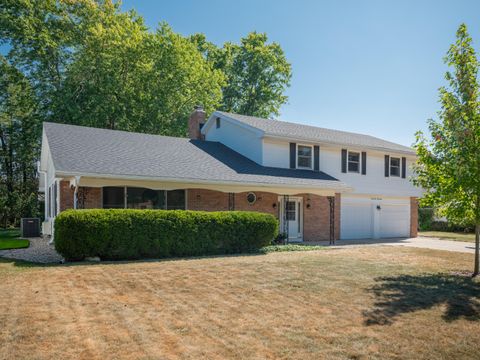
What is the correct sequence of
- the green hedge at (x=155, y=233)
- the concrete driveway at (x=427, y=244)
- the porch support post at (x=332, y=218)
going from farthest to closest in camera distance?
1. the porch support post at (x=332, y=218)
2. the concrete driveway at (x=427, y=244)
3. the green hedge at (x=155, y=233)

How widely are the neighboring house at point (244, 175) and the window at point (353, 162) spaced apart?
0.06 metres

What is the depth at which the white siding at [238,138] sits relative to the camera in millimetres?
20375

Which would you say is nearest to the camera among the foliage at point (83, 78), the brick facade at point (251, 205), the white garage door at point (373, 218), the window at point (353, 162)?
the brick facade at point (251, 205)

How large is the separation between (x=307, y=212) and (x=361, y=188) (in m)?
4.53

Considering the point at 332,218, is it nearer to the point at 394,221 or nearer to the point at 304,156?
the point at 304,156

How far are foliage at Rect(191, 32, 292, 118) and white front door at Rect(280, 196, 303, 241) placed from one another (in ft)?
79.4

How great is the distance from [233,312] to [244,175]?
11392mm

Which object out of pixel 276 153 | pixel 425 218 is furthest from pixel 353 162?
pixel 425 218

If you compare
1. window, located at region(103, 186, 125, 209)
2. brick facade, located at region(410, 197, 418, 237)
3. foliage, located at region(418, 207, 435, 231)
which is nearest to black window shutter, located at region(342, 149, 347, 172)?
brick facade, located at region(410, 197, 418, 237)

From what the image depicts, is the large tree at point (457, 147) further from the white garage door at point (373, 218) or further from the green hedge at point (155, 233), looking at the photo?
the white garage door at point (373, 218)

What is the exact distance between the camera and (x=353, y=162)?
2266cm

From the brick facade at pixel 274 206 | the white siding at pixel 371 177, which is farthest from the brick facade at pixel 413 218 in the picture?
the brick facade at pixel 274 206

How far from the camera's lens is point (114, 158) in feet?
51.1

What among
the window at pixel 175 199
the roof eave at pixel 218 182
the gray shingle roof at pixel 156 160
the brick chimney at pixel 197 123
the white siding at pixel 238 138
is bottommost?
the window at pixel 175 199
